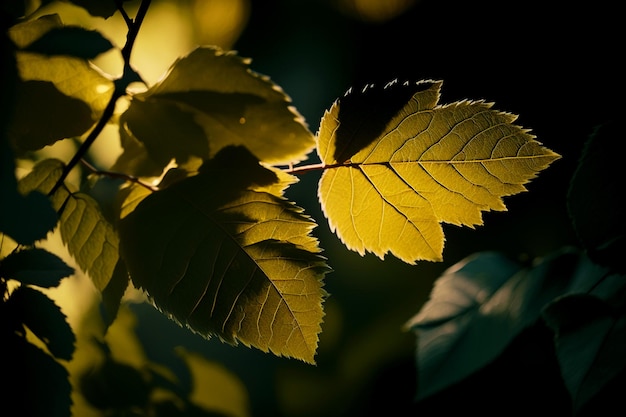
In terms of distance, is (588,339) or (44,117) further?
(588,339)

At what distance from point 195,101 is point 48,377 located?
24 cm

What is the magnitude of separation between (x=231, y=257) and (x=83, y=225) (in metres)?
0.14

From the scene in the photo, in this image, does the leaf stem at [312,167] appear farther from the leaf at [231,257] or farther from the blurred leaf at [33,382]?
the blurred leaf at [33,382]

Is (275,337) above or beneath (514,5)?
beneath

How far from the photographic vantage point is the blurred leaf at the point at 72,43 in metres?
0.36

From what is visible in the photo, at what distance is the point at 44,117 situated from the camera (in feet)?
1.31

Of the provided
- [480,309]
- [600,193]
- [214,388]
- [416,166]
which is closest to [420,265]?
[480,309]

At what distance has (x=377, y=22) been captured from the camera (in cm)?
125

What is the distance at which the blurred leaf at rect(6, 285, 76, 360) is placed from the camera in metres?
0.41

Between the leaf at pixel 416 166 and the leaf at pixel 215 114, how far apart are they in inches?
1.5

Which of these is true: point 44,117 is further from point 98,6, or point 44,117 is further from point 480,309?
point 480,309

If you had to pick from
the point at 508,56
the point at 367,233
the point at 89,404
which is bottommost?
the point at 89,404

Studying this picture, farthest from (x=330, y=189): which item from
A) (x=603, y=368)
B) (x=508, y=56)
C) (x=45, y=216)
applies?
(x=508, y=56)

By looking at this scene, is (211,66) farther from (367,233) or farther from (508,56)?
(508,56)
